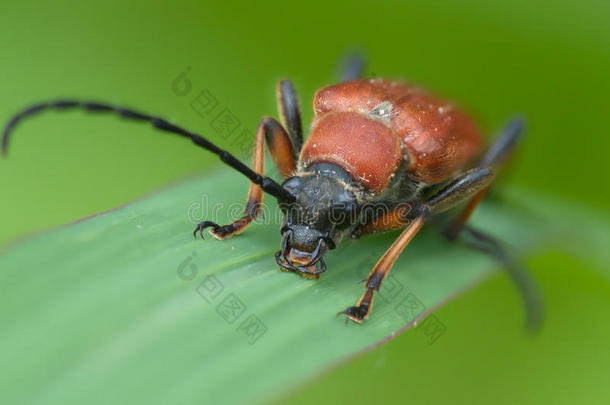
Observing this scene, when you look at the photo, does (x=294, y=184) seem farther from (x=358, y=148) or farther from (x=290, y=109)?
(x=290, y=109)

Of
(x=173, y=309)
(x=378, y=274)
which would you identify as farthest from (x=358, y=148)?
(x=173, y=309)

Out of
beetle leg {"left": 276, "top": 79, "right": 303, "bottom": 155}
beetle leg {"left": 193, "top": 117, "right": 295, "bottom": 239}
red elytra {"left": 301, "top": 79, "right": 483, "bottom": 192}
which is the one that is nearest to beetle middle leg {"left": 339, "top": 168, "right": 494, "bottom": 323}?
red elytra {"left": 301, "top": 79, "right": 483, "bottom": 192}

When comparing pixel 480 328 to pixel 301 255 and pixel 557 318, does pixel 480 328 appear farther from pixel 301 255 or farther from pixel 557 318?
pixel 301 255

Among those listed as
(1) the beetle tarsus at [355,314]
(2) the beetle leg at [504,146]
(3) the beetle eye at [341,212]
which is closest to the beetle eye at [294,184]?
(3) the beetle eye at [341,212]

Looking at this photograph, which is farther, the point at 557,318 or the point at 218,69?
the point at 218,69

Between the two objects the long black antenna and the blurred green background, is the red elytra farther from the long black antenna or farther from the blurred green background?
the blurred green background

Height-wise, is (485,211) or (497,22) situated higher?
(497,22)

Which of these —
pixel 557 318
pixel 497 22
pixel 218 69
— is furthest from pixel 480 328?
pixel 218 69
